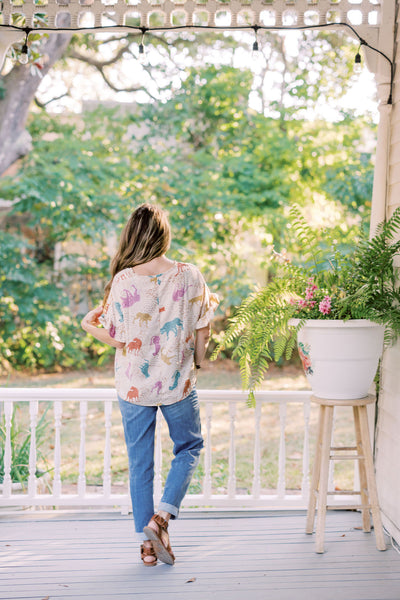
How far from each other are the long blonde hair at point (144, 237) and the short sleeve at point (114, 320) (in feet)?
0.33

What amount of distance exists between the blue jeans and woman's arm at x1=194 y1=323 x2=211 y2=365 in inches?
6.1

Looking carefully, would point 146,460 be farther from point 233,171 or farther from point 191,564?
point 233,171

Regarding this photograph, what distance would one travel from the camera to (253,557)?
273cm

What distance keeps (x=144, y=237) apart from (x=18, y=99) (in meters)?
4.67

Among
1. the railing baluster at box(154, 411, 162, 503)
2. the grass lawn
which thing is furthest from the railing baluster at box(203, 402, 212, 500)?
the grass lawn

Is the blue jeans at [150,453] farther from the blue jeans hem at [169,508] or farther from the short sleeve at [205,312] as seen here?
the short sleeve at [205,312]

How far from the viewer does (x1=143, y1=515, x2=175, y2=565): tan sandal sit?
2568 mm

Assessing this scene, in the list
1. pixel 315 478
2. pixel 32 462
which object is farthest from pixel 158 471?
pixel 315 478

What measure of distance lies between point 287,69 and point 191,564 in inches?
281

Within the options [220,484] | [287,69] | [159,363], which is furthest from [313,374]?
[287,69]

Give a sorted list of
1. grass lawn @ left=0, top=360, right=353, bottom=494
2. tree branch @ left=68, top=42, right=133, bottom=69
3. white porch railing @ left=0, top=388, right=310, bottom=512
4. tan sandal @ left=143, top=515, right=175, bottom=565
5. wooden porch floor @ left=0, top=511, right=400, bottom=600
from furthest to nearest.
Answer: tree branch @ left=68, top=42, right=133, bottom=69 < grass lawn @ left=0, top=360, right=353, bottom=494 < white porch railing @ left=0, top=388, right=310, bottom=512 < tan sandal @ left=143, top=515, right=175, bottom=565 < wooden porch floor @ left=0, top=511, right=400, bottom=600

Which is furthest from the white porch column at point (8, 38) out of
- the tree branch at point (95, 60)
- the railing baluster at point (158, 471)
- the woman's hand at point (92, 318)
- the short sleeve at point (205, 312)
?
the tree branch at point (95, 60)

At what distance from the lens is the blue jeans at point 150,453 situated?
8.68 ft

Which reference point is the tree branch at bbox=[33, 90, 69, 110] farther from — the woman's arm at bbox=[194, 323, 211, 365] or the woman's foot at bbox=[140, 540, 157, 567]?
the woman's foot at bbox=[140, 540, 157, 567]
